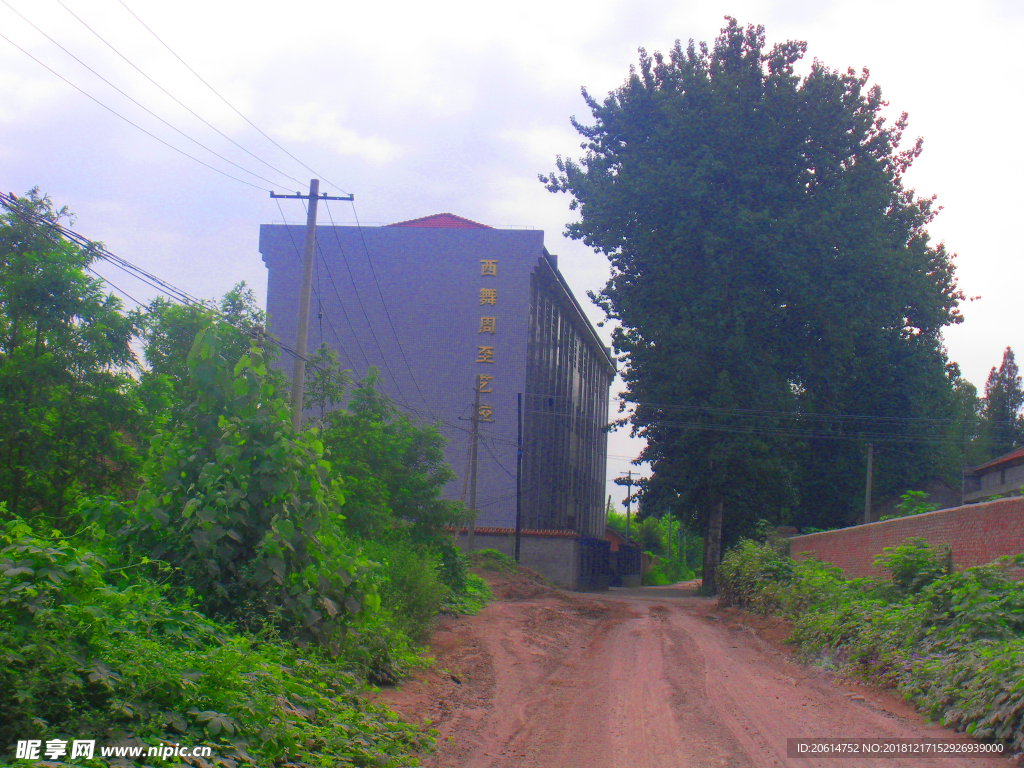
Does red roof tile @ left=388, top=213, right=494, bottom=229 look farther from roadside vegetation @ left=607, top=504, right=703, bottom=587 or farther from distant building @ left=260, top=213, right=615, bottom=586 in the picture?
roadside vegetation @ left=607, top=504, right=703, bottom=587

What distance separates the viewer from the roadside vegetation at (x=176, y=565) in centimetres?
493

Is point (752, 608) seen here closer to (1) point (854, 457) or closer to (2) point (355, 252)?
(1) point (854, 457)

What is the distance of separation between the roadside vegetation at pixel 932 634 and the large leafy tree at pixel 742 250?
16.3 meters

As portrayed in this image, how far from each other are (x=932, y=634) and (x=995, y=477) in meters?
31.2

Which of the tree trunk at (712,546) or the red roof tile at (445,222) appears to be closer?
the tree trunk at (712,546)

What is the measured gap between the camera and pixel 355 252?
148 feet

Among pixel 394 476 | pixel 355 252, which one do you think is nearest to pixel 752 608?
pixel 394 476

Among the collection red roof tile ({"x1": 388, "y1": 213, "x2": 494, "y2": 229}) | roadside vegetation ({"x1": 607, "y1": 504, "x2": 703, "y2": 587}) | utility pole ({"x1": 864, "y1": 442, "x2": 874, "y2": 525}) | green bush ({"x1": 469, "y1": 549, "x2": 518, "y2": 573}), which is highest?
red roof tile ({"x1": 388, "y1": 213, "x2": 494, "y2": 229})

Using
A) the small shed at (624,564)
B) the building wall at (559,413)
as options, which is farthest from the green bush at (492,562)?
the small shed at (624,564)

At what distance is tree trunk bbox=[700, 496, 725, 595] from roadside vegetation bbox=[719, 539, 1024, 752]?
1826cm

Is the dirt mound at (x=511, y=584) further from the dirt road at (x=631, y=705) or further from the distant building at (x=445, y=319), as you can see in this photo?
the distant building at (x=445, y=319)

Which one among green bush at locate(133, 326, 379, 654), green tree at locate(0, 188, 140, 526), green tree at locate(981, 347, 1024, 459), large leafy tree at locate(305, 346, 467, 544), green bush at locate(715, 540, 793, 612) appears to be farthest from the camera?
green tree at locate(981, 347, 1024, 459)

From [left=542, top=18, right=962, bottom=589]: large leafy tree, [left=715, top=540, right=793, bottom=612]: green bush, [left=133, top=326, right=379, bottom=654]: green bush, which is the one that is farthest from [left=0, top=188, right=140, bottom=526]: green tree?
[left=542, top=18, right=962, bottom=589]: large leafy tree

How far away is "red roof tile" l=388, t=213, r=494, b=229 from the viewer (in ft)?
156
